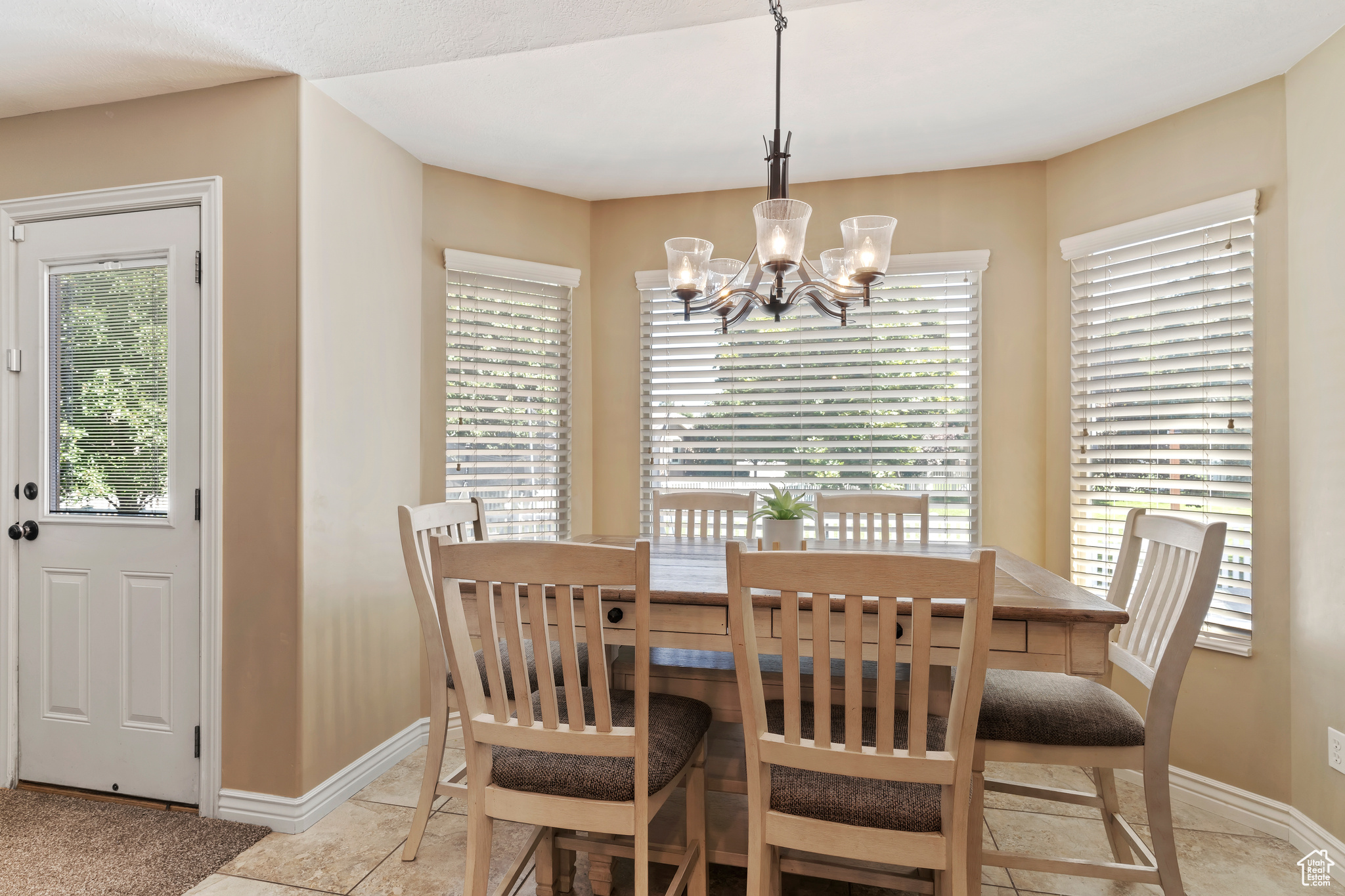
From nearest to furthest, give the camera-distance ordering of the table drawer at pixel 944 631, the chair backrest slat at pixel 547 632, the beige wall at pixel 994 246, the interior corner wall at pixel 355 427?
the chair backrest slat at pixel 547 632 < the table drawer at pixel 944 631 < the interior corner wall at pixel 355 427 < the beige wall at pixel 994 246

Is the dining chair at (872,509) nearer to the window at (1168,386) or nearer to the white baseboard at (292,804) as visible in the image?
the window at (1168,386)

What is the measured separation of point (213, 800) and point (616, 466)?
6.94 ft

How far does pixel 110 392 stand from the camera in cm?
258

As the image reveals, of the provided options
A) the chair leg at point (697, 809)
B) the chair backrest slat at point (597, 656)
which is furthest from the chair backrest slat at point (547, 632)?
the chair leg at point (697, 809)

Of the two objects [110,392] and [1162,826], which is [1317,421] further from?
[110,392]

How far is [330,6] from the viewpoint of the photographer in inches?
80.8

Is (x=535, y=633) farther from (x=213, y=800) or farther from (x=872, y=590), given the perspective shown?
(x=213, y=800)

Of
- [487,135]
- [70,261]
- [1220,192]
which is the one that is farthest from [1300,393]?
[70,261]

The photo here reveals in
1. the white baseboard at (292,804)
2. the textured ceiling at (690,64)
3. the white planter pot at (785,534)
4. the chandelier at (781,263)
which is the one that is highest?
the textured ceiling at (690,64)

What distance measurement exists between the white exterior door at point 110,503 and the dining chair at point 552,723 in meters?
1.50

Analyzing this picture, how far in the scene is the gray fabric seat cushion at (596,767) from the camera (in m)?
1.55

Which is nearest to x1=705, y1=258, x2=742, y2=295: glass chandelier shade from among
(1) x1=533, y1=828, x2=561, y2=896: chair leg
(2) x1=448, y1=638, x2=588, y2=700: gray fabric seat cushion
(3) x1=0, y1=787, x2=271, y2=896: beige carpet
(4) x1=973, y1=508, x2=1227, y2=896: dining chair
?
(2) x1=448, y1=638, x2=588, y2=700: gray fabric seat cushion

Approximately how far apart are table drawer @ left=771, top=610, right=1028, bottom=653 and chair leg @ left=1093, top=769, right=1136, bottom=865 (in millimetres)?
716

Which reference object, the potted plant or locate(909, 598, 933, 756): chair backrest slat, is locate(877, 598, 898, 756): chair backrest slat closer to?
locate(909, 598, 933, 756): chair backrest slat
